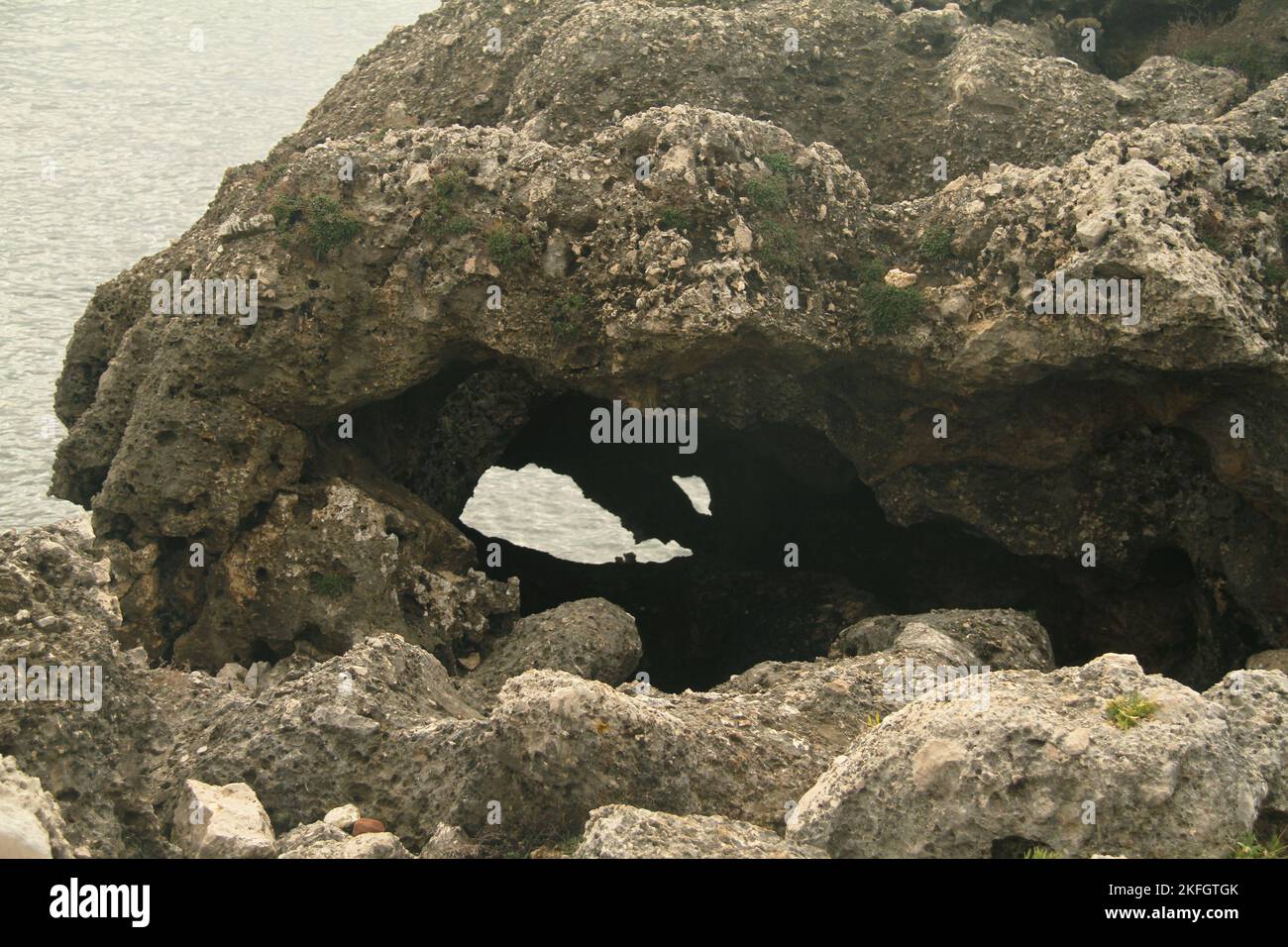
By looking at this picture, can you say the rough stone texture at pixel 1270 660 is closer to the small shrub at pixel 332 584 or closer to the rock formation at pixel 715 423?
the rock formation at pixel 715 423

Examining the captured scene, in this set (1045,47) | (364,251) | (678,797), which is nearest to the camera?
(678,797)

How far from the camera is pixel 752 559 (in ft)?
75.7

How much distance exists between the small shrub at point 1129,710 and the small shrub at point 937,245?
753 cm

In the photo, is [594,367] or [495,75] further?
[495,75]

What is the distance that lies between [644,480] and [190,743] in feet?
48.6

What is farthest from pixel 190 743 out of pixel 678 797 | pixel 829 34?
pixel 829 34

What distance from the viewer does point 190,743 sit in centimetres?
1142

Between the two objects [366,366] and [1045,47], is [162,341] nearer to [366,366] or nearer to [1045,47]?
[366,366]

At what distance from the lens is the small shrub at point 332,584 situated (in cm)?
1564

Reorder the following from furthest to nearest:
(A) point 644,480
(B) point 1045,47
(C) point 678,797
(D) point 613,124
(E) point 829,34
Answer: (A) point 644,480 < (B) point 1045,47 < (E) point 829,34 < (D) point 613,124 < (C) point 678,797

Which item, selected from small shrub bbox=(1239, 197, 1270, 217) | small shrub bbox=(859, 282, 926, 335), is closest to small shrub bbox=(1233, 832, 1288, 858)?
small shrub bbox=(859, 282, 926, 335)

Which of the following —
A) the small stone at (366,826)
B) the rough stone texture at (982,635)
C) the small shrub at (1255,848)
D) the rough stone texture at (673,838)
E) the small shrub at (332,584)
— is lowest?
the small stone at (366,826)

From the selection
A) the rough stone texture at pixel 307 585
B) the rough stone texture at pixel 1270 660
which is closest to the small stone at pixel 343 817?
the rough stone texture at pixel 307 585

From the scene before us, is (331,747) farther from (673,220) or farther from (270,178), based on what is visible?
(270,178)
